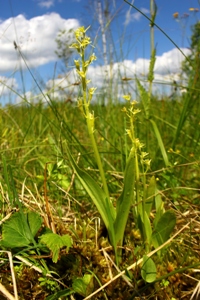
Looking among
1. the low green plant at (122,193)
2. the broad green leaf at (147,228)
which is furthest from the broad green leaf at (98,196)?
the broad green leaf at (147,228)

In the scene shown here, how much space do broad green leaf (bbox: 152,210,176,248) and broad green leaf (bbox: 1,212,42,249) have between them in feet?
1.29

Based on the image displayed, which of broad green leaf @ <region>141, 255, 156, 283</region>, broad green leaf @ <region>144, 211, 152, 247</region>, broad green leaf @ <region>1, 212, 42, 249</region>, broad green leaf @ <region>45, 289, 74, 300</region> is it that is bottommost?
broad green leaf @ <region>45, 289, 74, 300</region>

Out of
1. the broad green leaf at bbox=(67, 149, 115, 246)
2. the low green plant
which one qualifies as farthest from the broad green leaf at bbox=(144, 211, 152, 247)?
the broad green leaf at bbox=(67, 149, 115, 246)

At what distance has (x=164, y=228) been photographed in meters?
1.03

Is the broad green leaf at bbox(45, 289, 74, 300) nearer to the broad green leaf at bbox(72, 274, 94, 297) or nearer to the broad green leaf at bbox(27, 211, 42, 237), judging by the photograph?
the broad green leaf at bbox(72, 274, 94, 297)

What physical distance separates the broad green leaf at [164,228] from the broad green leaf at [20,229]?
0.39 metres

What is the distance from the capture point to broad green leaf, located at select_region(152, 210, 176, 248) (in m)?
1.02

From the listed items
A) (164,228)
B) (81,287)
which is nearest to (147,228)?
(164,228)

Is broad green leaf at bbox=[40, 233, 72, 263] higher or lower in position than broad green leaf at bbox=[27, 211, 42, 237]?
lower

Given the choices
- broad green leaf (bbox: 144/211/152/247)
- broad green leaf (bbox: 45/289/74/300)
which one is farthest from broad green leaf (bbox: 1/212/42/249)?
broad green leaf (bbox: 144/211/152/247)

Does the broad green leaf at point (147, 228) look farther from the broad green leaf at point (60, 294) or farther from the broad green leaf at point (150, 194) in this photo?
the broad green leaf at point (60, 294)

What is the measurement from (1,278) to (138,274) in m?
0.45

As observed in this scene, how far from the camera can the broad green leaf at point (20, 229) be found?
981 mm

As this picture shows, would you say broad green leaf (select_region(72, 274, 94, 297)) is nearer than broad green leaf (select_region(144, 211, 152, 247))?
Yes
